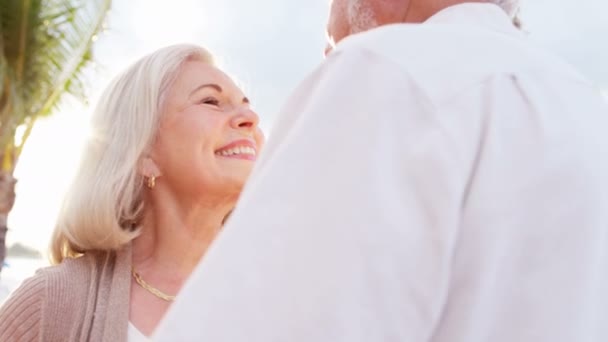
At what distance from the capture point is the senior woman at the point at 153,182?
306 centimetres

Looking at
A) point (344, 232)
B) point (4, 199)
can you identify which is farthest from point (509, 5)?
point (4, 199)

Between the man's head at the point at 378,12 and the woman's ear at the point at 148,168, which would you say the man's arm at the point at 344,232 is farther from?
the woman's ear at the point at 148,168

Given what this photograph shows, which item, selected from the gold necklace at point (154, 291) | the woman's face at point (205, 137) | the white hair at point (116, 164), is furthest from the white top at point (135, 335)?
the woman's face at point (205, 137)

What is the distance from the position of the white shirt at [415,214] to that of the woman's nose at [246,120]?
217 cm

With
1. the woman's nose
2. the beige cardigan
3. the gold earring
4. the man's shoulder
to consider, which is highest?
the man's shoulder

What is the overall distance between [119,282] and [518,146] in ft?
7.04

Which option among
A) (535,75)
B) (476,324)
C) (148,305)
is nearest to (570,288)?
(476,324)

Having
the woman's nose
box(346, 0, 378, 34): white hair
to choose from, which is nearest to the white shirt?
box(346, 0, 378, 34): white hair

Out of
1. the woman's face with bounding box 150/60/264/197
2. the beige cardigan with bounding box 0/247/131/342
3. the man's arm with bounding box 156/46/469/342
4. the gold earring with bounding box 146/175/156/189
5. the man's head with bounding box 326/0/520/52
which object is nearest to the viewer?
the man's arm with bounding box 156/46/469/342

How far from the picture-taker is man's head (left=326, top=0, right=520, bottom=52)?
1442mm

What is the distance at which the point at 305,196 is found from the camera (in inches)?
40.3

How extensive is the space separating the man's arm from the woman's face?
2101mm

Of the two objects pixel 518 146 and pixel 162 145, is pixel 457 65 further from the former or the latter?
pixel 162 145

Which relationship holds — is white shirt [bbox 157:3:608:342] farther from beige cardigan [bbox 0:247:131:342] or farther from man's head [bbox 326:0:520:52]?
beige cardigan [bbox 0:247:131:342]
